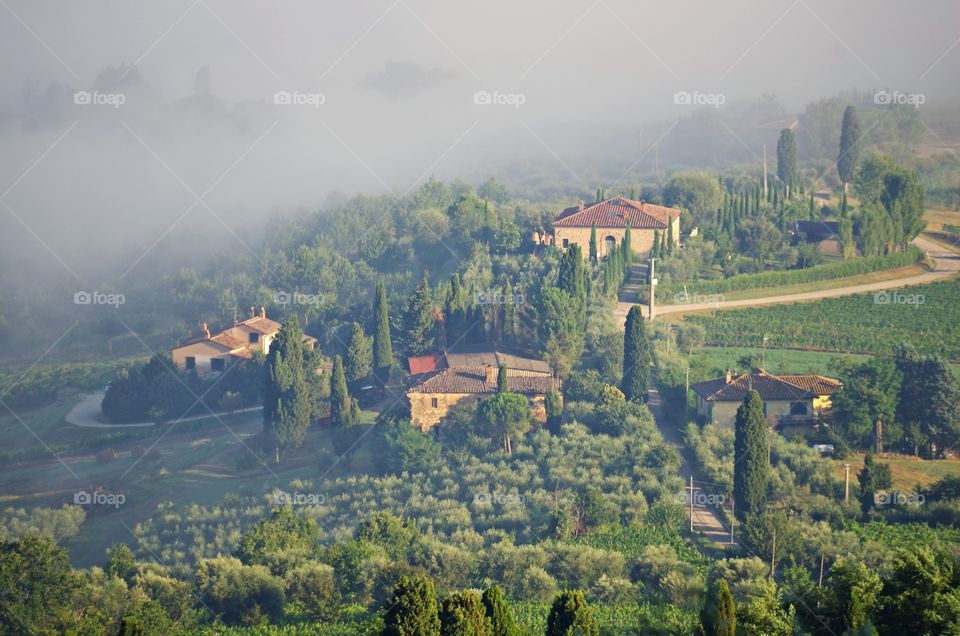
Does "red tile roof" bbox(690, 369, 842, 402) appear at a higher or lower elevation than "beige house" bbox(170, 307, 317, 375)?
lower

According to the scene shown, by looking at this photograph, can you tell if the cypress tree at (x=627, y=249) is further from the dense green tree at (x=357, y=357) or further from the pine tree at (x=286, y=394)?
the pine tree at (x=286, y=394)

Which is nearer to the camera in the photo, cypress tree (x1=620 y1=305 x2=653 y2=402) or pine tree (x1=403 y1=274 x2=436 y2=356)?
cypress tree (x1=620 y1=305 x2=653 y2=402)

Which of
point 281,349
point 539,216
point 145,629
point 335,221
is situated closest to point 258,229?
point 335,221

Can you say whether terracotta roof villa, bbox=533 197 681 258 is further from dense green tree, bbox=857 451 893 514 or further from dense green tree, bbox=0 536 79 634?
dense green tree, bbox=0 536 79 634

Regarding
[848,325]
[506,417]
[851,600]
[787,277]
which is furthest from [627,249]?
[851,600]

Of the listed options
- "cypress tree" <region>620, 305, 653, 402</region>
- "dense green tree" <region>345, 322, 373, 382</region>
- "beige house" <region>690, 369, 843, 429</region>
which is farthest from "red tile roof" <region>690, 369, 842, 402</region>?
"dense green tree" <region>345, 322, 373, 382</region>

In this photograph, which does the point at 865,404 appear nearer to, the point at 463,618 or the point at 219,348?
the point at 463,618
